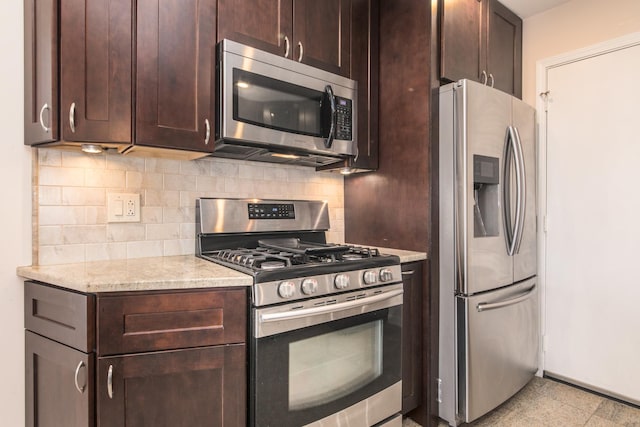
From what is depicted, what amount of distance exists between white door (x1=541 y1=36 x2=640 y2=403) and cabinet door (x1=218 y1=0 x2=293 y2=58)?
1.87 meters

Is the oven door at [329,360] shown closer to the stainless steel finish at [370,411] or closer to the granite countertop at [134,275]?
the stainless steel finish at [370,411]

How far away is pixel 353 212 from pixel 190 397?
1.52 m

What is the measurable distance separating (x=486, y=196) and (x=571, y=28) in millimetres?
1344

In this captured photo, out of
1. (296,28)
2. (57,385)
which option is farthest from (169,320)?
(296,28)

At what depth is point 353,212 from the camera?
98.0 inches

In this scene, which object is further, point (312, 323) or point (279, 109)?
point (279, 109)

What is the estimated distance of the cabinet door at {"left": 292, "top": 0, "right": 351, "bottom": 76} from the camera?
1.91 metres

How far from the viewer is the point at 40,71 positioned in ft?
4.65

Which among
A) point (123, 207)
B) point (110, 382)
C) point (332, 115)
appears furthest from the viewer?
point (332, 115)

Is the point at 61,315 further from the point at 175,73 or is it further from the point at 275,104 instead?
the point at 275,104

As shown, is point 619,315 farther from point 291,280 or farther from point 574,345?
point 291,280

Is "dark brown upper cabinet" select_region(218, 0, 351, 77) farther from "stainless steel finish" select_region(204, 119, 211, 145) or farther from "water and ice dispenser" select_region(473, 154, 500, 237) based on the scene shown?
"water and ice dispenser" select_region(473, 154, 500, 237)

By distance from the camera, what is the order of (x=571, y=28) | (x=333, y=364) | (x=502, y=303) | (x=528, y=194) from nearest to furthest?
(x=333, y=364) < (x=502, y=303) < (x=528, y=194) < (x=571, y=28)

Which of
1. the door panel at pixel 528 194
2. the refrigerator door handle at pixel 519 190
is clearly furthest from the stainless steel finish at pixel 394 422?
the refrigerator door handle at pixel 519 190
